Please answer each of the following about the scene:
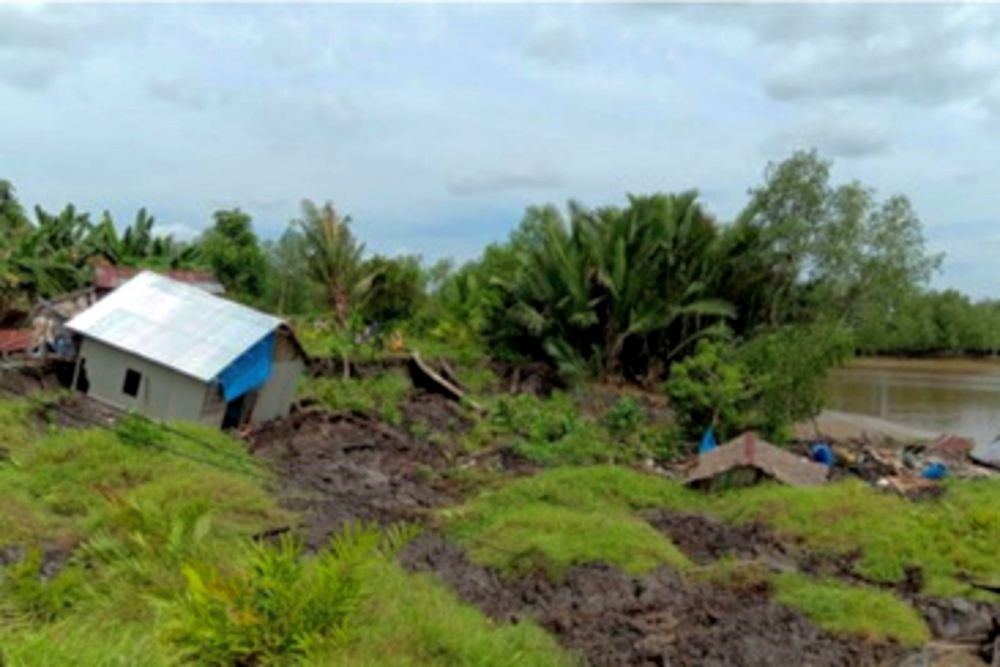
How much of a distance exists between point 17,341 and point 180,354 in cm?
404

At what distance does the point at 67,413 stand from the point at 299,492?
4180mm

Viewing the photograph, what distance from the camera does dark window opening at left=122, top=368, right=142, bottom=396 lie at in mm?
14312

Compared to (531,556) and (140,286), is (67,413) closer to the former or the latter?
(140,286)

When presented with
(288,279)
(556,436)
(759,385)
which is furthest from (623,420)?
(288,279)

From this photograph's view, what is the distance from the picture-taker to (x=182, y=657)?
4.90m

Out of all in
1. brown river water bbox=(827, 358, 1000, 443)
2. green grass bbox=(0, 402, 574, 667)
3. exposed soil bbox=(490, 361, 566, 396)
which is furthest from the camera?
brown river water bbox=(827, 358, 1000, 443)

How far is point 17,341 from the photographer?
16.4 metres

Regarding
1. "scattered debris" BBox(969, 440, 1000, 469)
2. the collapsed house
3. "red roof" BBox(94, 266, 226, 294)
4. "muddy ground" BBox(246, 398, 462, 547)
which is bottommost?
"muddy ground" BBox(246, 398, 462, 547)

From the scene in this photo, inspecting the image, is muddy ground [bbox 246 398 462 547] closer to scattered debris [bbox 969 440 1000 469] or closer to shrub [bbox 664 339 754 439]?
shrub [bbox 664 339 754 439]

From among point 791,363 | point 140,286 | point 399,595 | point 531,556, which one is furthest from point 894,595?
point 140,286

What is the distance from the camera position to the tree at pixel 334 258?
24.7 metres

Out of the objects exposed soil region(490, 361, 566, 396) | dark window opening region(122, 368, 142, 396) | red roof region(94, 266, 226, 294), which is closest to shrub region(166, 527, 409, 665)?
dark window opening region(122, 368, 142, 396)

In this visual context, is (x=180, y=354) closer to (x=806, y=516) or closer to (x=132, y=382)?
(x=132, y=382)

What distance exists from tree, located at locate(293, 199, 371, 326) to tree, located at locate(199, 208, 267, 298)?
3950 mm
